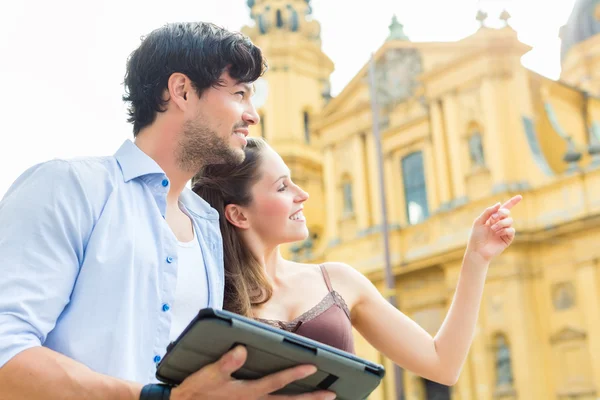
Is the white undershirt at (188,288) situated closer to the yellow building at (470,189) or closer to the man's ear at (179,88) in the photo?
the man's ear at (179,88)

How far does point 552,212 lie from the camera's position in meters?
17.7

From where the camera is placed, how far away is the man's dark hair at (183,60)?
176cm

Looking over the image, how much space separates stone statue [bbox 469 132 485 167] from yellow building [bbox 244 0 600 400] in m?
0.05

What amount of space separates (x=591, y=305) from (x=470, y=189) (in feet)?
14.4

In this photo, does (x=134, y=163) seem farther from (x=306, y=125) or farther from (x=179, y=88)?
(x=306, y=125)

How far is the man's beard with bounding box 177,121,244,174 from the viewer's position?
1782mm

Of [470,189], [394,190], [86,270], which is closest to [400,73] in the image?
[394,190]

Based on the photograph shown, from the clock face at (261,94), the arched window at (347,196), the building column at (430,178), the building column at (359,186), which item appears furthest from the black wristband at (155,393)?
the clock face at (261,94)

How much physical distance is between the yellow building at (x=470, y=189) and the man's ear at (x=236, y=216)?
15271 mm

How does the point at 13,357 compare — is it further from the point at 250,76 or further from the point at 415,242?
the point at 415,242

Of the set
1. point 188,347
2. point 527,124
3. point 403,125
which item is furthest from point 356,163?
point 188,347

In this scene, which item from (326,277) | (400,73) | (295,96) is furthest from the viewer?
(295,96)

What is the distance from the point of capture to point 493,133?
18812mm

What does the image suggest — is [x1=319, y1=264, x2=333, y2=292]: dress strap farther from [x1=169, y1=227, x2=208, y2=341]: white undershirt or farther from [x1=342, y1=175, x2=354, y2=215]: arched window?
[x1=342, y1=175, x2=354, y2=215]: arched window
